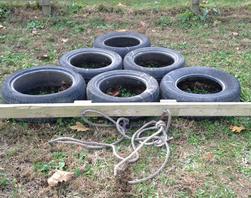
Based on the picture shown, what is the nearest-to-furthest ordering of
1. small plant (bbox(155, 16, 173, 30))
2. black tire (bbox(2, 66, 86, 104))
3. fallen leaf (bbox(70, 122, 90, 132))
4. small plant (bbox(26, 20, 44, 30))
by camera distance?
fallen leaf (bbox(70, 122, 90, 132)) < black tire (bbox(2, 66, 86, 104)) < small plant (bbox(26, 20, 44, 30)) < small plant (bbox(155, 16, 173, 30))

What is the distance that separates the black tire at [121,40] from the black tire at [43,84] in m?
1.11

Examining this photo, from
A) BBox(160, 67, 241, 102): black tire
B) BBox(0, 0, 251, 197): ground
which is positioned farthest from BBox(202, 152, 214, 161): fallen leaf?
BBox(160, 67, 241, 102): black tire

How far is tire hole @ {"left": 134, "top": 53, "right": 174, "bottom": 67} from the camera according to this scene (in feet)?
18.7

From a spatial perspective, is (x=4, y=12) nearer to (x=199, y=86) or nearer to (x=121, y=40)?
(x=121, y=40)

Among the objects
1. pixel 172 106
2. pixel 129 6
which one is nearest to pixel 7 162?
pixel 172 106

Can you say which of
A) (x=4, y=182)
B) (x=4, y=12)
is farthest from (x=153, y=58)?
(x=4, y=12)

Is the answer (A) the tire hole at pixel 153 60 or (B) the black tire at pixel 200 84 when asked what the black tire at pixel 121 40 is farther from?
(B) the black tire at pixel 200 84

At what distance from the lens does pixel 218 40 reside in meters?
6.86

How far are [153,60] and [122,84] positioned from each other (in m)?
0.89

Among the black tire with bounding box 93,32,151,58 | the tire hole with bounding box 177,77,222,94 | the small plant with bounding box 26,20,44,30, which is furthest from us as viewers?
the small plant with bounding box 26,20,44,30

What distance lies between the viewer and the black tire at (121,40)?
6102 millimetres

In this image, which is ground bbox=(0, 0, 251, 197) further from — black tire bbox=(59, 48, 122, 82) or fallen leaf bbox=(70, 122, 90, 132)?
black tire bbox=(59, 48, 122, 82)

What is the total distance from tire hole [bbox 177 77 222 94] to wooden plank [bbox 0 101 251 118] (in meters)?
0.75

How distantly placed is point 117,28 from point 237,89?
10.3 ft
